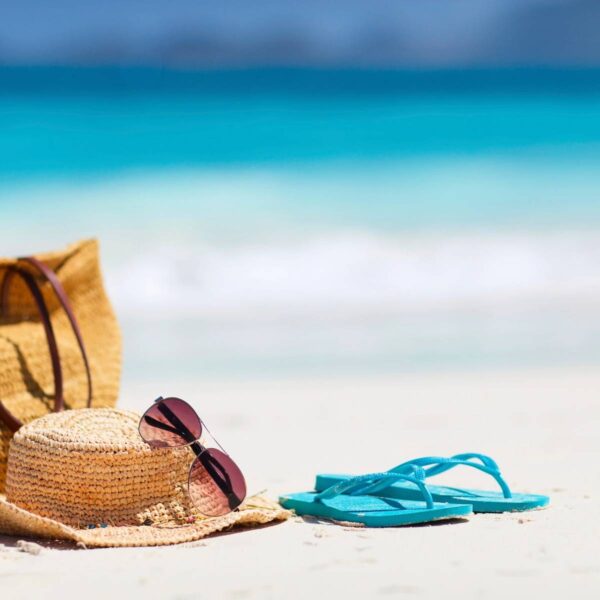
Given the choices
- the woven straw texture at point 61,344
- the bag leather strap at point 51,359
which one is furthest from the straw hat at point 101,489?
the woven straw texture at point 61,344

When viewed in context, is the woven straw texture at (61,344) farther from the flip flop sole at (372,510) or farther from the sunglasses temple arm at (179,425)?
the flip flop sole at (372,510)

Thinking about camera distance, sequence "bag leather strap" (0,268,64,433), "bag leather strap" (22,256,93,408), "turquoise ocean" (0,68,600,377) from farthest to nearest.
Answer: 1. "turquoise ocean" (0,68,600,377)
2. "bag leather strap" (22,256,93,408)
3. "bag leather strap" (0,268,64,433)

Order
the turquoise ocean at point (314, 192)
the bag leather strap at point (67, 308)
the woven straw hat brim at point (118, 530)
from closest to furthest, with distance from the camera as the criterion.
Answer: the woven straw hat brim at point (118, 530) → the bag leather strap at point (67, 308) → the turquoise ocean at point (314, 192)

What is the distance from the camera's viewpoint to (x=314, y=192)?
16.9 metres

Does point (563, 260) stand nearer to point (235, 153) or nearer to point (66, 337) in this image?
point (235, 153)

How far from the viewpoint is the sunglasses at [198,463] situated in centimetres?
257

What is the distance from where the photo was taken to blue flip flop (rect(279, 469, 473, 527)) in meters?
2.57

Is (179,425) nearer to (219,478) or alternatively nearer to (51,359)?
(219,478)

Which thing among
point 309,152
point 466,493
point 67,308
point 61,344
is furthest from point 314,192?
point 466,493

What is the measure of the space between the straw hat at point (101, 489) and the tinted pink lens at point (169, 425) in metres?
0.03

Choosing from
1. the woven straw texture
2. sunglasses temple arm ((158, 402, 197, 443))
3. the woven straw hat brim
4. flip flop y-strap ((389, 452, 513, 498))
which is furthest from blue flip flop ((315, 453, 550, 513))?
the woven straw texture

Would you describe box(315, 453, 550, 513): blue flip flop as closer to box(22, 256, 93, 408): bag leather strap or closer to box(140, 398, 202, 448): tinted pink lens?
box(140, 398, 202, 448): tinted pink lens

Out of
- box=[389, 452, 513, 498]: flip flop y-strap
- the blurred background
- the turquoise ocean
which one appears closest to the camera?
box=[389, 452, 513, 498]: flip flop y-strap

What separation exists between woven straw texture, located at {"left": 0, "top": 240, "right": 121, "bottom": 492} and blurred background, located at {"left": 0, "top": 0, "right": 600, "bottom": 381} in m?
9.02
